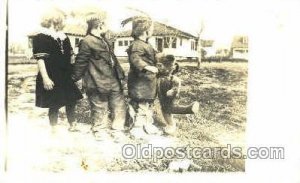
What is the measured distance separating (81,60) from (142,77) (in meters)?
0.30

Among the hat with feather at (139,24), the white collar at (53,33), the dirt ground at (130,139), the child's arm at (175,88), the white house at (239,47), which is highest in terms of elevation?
the hat with feather at (139,24)

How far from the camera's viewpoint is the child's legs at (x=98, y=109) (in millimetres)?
2139

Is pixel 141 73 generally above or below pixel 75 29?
below

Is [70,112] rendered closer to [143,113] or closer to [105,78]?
[105,78]

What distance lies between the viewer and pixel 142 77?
215 centimetres

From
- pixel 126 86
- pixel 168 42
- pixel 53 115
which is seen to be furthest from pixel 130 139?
pixel 168 42

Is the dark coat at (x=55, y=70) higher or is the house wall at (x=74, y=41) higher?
the house wall at (x=74, y=41)

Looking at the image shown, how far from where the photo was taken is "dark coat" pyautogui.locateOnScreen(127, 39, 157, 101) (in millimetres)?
2137

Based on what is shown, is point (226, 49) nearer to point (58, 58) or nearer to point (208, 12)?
point (208, 12)

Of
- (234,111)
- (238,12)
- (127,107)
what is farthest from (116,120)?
(238,12)

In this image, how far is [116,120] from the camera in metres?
2.16

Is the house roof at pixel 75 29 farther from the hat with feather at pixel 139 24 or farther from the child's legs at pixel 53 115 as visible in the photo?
the child's legs at pixel 53 115

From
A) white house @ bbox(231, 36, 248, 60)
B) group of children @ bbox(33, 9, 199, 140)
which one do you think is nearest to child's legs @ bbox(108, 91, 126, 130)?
group of children @ bbox(33, 9, 199, 140)

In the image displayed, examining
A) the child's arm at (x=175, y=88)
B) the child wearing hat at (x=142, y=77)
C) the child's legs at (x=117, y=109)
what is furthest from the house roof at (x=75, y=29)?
the child's arm at (x=175, y=88)
